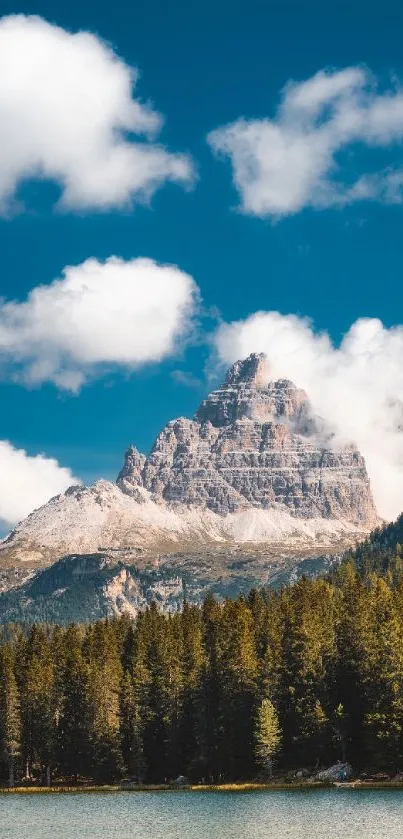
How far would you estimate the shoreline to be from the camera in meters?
102

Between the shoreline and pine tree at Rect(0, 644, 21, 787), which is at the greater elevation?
pine tree at Rect(0, 644, 21, 787)

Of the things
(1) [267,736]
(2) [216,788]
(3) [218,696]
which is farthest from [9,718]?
(1) [267,736]

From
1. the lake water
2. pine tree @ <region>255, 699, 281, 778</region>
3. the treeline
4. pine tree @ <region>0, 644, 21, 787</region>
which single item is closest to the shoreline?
the lake water

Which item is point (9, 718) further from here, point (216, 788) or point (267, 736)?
point (267, 736)

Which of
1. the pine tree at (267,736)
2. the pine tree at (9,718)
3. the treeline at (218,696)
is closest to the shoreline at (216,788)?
the pine tree at (267,736)

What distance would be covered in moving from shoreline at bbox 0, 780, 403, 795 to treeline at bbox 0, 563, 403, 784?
344 cm

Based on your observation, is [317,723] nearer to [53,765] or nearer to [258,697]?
[258,697]

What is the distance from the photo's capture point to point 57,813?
10281 centimetres

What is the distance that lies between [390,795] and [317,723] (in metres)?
20.4

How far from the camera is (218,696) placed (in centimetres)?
12375

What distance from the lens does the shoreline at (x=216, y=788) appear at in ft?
336

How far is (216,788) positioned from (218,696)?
12180mm

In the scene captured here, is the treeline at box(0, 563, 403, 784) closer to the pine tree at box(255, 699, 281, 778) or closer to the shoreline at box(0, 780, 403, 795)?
the pine tree at box(255, 699, 281, 778)

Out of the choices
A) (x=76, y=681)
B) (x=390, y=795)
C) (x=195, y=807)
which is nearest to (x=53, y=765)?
(x=76, y=681)
